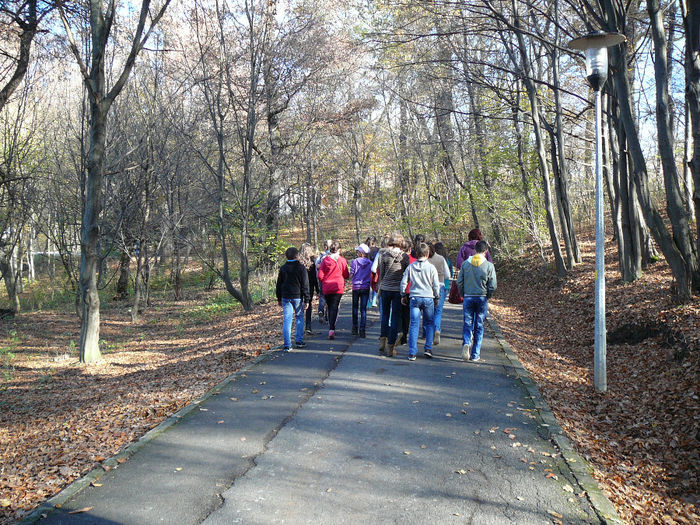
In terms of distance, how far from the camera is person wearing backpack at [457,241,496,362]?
870 centimetres

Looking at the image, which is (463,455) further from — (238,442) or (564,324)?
(564,324)

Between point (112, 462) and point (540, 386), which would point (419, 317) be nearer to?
point (540, 386)

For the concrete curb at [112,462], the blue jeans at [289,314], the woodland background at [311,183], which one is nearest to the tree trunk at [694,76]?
the woodland background at [311,183]

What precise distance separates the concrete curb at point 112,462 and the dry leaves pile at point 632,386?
4.44 meters

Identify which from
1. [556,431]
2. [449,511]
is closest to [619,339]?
[556,431]

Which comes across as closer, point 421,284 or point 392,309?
point 421,284

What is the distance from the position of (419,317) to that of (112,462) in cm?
519

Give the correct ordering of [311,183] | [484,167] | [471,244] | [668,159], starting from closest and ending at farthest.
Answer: [668,159]
[471,244]
[484,167]
[311,183]

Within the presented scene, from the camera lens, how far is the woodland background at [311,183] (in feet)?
24.6

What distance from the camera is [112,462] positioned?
5.10m

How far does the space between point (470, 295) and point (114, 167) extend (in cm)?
1185

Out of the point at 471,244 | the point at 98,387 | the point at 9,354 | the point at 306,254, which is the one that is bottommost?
the point at 9,354

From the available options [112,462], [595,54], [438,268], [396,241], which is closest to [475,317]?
[438,268]

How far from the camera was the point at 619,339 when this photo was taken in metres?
10.3
